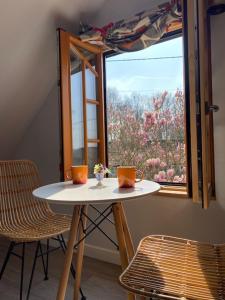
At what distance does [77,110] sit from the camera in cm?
224

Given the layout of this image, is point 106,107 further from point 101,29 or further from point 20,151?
point 20,151

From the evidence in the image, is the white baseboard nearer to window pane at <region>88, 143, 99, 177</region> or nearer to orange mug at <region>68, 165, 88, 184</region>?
window pane at <region>88, 143, 99, 177</region>

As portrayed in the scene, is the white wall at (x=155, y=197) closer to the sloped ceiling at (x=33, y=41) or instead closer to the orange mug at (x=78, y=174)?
the sloped ceiling at (x=33, y=41)

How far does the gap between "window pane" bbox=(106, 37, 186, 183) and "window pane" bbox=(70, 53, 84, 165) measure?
30 cm

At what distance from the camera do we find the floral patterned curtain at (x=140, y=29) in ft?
5.98

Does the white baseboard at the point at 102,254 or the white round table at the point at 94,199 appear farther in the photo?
the white baseboard at the point at 102,254

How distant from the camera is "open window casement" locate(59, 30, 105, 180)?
2.00 m

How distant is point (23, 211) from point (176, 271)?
1328 mm

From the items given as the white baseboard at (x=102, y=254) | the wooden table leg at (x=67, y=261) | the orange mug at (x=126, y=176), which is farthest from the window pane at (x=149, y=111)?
the wooden table leg at (x=67, y=261)

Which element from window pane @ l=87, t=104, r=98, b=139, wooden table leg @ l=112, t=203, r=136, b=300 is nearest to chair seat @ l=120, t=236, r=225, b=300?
wooden table leg @ l=112, t=203, r=136, b=300

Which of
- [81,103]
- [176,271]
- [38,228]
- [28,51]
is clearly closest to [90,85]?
[81,103]

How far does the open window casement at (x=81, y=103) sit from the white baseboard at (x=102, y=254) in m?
0.68

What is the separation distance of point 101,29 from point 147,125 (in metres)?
0.85

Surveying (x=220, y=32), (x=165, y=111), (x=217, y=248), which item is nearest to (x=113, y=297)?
(x=217, y=248)
